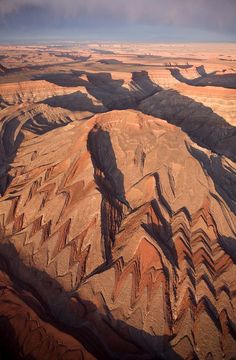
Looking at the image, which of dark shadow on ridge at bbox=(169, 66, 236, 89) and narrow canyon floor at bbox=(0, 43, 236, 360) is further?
dark shadow on ridge at bbox=(169, 66, 236, 89)

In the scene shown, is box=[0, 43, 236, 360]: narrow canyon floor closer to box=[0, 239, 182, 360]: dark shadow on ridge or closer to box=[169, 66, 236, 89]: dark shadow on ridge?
box=[0, 239, 182, 360]: dark shadow on ridge

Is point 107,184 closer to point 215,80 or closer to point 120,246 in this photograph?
point 120,246

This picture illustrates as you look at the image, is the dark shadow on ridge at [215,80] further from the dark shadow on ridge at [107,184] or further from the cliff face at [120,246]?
the dark shadow on ridge at [107,184]

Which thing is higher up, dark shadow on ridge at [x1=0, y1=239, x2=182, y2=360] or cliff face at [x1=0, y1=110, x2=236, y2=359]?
cliff face at [x1=0, y1=110, x2=236, y2=359]

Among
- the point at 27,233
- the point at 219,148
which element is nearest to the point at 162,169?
the point at 27,233

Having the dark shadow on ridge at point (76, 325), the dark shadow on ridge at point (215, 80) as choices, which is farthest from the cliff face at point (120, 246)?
the dark shadow on ridge at point (215, 80)

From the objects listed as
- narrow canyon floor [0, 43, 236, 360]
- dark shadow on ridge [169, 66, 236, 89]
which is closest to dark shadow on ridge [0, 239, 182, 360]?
narrow canyon floor [0, 43, 236, 360]

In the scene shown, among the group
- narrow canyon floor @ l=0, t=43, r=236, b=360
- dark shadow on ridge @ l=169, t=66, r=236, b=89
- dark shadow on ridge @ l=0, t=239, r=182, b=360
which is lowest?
dark shadow on ridge @ l=0, t=239, r=182, b=360
